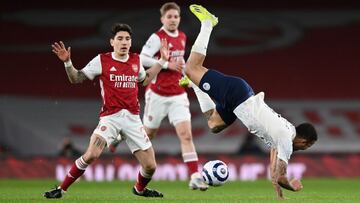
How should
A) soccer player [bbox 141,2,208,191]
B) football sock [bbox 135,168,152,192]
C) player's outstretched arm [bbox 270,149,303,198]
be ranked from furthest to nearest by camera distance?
soccer player [bbox 141,2,208,191]
football sock [bbox 135,168,152,192]
player's outstretched arm [bbox 270,149,303,198]

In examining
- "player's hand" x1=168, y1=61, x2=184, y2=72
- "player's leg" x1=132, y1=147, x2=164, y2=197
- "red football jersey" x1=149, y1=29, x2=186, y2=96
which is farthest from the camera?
"red football jersey" x1=149, y1=29, x2=186, y2=96

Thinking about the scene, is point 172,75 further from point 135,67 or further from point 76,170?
point 76,170

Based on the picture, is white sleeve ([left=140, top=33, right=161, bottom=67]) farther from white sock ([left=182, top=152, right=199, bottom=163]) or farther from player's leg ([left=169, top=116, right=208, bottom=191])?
white sock ([left=182, top=152, right=199, bottom=163])

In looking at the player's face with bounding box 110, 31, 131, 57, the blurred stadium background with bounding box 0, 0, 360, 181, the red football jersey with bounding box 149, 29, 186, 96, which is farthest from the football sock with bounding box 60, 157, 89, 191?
the blurred stadium background with bounding box 0, 0, 360, 181

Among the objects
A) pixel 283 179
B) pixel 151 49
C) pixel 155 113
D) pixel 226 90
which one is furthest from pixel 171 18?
pixel 283 179

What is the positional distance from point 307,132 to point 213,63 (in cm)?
1536

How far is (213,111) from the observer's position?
40.7ft

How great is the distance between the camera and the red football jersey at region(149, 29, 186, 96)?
44.4 feet

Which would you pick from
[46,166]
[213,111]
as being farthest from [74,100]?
[213,111]

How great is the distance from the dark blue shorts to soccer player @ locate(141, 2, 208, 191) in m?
1.46

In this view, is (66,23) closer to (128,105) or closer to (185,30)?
Result: (185,30)

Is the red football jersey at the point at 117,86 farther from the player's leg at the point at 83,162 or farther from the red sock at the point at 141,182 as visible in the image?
the red sock at the point at 141,182

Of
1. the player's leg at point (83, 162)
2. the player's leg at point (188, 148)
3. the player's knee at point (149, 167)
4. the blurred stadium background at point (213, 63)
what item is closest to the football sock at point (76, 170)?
the player's leg at point (83, 162)

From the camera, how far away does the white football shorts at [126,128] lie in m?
11.1
